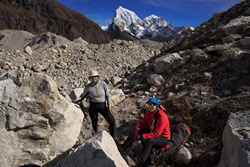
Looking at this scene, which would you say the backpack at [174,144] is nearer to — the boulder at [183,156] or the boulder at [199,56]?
the boulder at [183,156]

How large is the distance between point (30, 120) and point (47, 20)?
87.9m

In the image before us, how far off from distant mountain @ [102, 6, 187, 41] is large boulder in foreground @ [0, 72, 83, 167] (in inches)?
5361

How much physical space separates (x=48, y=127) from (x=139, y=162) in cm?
201

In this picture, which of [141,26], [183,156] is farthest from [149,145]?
[141,26]

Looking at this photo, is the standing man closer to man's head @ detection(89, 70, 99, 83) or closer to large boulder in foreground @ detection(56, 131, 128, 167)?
man's head @ detection(89, 70, 99, 83)

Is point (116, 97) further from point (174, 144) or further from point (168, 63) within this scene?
point (174, 144)

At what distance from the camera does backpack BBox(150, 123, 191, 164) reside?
303 cm

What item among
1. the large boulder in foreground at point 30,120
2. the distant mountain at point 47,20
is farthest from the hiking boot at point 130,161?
the distant mountain at point 47,20

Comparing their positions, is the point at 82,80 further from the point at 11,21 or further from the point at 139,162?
the point at 11,21

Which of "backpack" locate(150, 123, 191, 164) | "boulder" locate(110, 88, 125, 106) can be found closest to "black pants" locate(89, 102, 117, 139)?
"backpack" locate(150, 123, 191, 164)

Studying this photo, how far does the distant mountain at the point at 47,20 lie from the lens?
59.8 metres

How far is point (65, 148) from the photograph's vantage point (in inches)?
129

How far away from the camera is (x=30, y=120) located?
2.89m

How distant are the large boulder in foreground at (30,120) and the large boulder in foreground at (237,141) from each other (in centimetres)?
307
